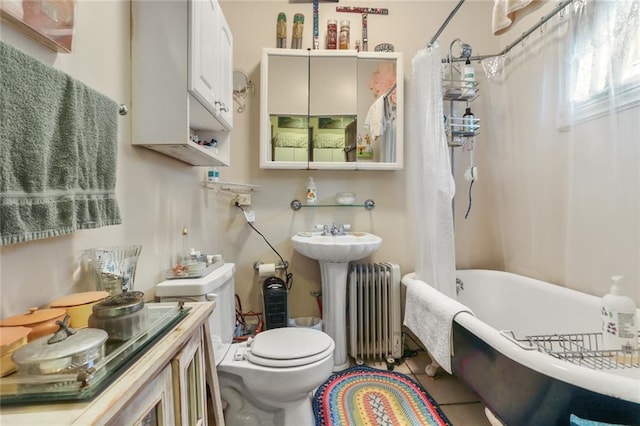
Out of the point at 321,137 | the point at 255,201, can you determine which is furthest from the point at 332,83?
the point at 255,201

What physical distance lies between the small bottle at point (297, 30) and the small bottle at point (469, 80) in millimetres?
1198

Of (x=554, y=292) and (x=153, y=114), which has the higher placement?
(x=153, y=114)

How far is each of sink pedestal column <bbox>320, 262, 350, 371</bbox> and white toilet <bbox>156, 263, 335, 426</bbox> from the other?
1.63 ft

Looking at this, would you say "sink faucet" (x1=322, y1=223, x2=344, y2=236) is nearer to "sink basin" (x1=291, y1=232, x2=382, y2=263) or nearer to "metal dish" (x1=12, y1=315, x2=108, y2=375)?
"sink basin" (x1=291, y1=232, x2=382, y2=263)

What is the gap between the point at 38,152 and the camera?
59 centimetres

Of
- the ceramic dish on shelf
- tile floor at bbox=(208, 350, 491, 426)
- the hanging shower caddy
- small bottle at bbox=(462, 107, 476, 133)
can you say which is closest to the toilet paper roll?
the ceramic dish on shelf

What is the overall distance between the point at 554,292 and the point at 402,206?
3.39ft

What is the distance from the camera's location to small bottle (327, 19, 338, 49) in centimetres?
210

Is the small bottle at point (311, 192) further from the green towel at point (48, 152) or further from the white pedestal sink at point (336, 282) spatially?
the green towel at point (48, 152)

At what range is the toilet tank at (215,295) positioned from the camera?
1113mm

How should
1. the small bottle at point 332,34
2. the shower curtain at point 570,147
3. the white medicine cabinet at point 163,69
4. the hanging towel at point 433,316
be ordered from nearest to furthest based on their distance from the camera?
the white medicine cabinet at point 163,69 → the shower curtain at point 570,147 → the hanging towel at point 433,316 → the small bottle at point 332,34

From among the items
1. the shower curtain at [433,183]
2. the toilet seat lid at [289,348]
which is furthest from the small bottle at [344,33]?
the toilet seat lid at [289,348]

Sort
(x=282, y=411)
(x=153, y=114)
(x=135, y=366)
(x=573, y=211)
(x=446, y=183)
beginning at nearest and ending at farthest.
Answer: (x=135, y=366) < (x=153, y=114) < (x=282, y=411) < (x=573, y=211) < (x=446, y=183)

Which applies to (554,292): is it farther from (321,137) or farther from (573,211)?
(321,137)
